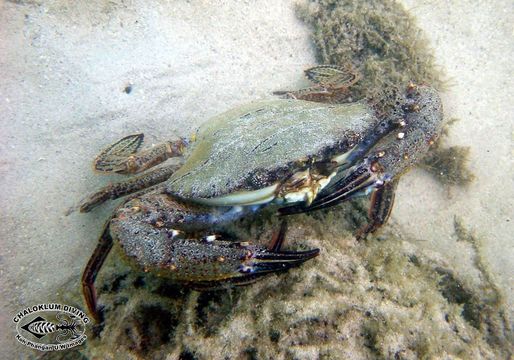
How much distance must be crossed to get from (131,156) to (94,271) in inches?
44.1

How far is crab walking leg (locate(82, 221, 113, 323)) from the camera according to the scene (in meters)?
2.60

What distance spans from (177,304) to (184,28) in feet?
11.1

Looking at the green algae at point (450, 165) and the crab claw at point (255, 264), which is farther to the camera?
the green algae at point (450, 165)

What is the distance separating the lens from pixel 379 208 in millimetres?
2879

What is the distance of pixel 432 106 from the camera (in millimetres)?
2979

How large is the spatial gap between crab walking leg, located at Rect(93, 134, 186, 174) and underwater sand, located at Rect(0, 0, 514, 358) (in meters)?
0.30

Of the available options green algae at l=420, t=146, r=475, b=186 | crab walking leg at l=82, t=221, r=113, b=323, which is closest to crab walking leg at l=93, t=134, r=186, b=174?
crab walking leg at l=82, t=221, r=113, b=323

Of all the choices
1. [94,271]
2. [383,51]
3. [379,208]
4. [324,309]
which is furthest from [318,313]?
[383,51]

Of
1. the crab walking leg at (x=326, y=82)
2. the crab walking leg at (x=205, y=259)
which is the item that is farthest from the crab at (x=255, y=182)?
the crab walking leg at (x=326, y=82)

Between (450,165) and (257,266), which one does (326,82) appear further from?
(257,266)

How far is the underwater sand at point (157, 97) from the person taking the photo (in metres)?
3.23

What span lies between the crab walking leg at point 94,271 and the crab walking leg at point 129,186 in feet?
1.36

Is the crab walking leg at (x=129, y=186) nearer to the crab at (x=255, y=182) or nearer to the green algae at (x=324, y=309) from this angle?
the crab at (x=255, y=182)

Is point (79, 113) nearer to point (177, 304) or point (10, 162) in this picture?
point (10, 162)
